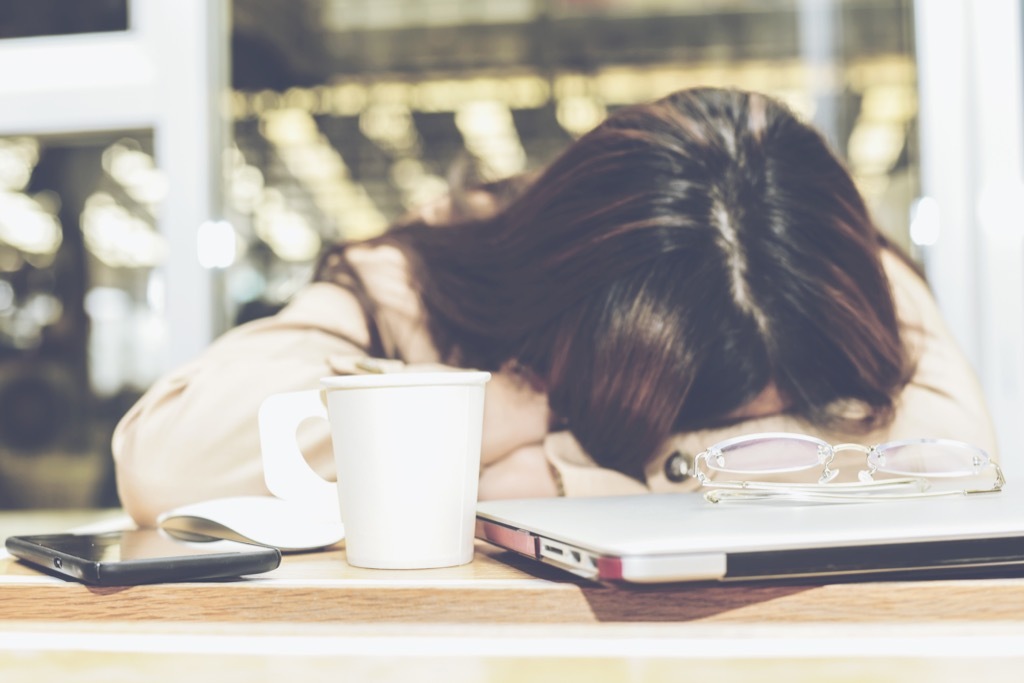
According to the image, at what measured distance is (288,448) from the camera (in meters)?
0.53

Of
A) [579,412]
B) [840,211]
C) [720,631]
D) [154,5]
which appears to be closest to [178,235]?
[154,5]

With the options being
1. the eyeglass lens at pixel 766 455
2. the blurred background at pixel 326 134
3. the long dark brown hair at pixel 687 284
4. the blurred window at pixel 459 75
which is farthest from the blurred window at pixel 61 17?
the blurred window at pixel 459 75

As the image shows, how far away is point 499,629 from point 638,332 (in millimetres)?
354

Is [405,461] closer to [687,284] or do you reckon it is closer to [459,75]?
[687,284]

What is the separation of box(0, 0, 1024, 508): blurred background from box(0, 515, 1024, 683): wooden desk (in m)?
0.63

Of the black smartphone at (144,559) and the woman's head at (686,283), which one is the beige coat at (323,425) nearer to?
the woman's head at (686,283)

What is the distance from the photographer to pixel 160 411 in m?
0.74

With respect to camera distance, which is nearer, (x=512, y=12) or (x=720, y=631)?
(x=720, y=631)

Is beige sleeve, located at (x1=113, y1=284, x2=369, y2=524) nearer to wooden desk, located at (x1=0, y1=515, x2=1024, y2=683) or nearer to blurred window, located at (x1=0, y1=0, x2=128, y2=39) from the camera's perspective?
wooden desk, located at (x1=0, y1=515, x2=1024, y2=683)

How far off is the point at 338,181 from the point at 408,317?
7.72 m

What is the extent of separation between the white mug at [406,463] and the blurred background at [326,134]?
2.01 feet

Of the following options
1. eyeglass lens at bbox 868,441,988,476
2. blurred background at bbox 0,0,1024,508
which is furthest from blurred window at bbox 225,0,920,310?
eyeglass lens at bbox 868,441,988,476

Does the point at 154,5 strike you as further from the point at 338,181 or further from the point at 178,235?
the point at 338,181

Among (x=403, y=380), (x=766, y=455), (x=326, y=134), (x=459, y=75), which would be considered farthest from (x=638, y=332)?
(x=326, y=134)
